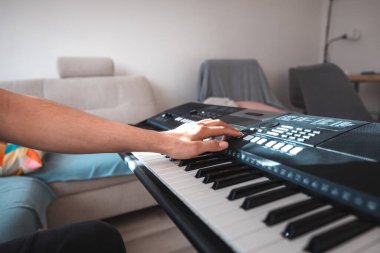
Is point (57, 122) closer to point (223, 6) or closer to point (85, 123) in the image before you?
point (85, 123)

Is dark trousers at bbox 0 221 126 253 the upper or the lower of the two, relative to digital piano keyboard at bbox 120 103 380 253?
lower

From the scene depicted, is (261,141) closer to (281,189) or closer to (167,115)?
(281,189)

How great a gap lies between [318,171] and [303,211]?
2.5 inches

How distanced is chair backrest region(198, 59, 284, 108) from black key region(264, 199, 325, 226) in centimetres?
205

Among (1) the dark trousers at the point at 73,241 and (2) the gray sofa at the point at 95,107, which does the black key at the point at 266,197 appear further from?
(2) the gray sofa at the point at 95,107

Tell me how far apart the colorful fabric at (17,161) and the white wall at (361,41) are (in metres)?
3.26

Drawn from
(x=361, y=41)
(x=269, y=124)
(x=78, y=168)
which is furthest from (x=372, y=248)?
(x=361, y=41)

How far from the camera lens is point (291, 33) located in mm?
3107

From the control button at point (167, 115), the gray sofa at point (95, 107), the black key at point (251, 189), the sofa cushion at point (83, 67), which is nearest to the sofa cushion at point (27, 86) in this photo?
the gray sofa at point (95, 107)

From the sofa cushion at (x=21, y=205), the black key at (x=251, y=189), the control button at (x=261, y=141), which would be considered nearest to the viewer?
the black key at (x=251, y=189)

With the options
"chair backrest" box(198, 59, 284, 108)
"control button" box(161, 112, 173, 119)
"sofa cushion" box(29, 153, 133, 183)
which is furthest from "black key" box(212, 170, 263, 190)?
"chair backrest" box(198, 59, 284, 108)

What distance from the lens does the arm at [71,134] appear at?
46 centimetres

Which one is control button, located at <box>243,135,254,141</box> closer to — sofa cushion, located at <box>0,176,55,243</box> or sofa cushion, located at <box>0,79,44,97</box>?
sofa cushion, located at <box>0,176,55,243</box>

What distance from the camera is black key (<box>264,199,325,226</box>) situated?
0.32 meters
